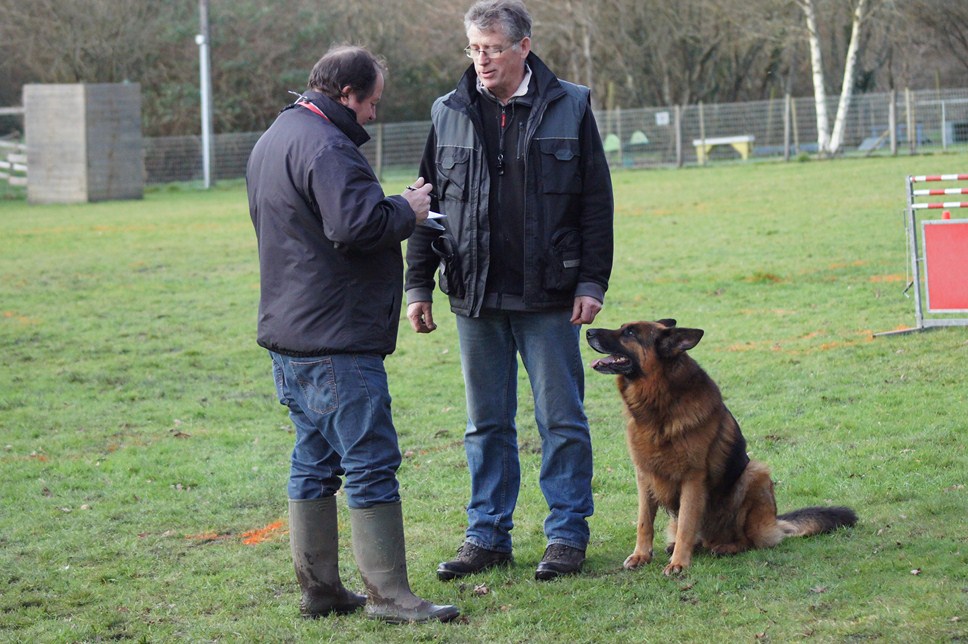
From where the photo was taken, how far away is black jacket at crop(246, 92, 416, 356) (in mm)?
4176

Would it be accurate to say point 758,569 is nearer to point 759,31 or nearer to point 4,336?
point 4,336

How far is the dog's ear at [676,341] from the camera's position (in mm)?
5008

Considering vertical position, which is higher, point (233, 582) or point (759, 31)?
point (759, 31)

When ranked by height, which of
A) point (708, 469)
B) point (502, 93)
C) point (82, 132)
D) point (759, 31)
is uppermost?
point (759, 31)

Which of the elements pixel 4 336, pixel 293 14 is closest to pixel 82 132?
pixel 293 14

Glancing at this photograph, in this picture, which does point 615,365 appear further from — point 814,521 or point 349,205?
point 349,205

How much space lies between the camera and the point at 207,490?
7.16 metres

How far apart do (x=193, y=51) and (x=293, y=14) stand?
422 centimetres

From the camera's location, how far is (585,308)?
4.87 meters

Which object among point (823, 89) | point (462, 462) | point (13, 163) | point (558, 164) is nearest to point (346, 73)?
point (558, 164)

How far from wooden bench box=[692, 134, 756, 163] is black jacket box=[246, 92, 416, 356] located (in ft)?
104

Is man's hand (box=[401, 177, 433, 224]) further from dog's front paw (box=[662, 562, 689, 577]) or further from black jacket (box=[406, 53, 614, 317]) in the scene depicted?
dog's front paw (box=[662, 562, 689, 577])

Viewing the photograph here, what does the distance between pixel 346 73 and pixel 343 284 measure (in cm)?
80

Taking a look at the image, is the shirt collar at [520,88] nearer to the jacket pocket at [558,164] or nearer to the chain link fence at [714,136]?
the jacket pocket at [558,164]
